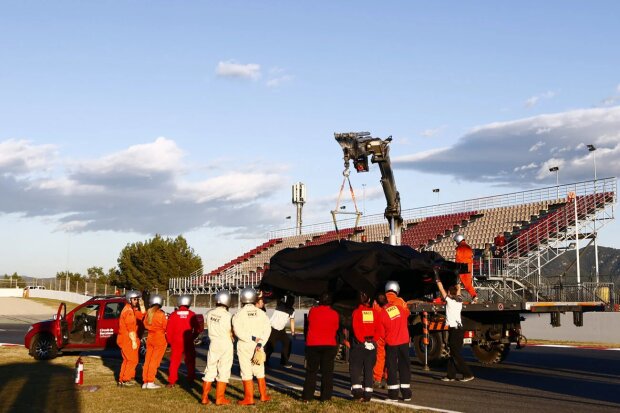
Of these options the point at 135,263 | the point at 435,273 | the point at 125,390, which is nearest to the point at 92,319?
the point at 125,390

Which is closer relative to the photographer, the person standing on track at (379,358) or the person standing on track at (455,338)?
the person standing on track at (379,358)

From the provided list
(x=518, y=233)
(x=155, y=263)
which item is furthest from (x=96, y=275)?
(x=518, y=233)

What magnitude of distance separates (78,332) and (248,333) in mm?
9898

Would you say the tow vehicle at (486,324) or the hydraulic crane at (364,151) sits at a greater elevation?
the hydraulic crane at (364,151)

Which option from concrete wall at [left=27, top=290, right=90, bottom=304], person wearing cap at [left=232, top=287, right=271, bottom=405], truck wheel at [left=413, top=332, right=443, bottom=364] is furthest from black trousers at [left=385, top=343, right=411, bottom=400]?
concrete wall at [left=27, top=290, right=90, bottom=304]

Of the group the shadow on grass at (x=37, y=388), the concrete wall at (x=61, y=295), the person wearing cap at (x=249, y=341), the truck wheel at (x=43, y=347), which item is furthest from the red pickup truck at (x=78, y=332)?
the concrete wall at (x=61, y=295)

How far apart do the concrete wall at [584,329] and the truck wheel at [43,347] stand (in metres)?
15.5

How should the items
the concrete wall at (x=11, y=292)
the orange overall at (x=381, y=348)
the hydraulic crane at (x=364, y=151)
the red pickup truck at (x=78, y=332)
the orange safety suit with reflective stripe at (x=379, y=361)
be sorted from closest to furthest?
the orange overall at (x=381, y=348)
the orange safety suit with reflective stripe at (x=379, y=361)
the red pickup truck at (x=78, y=332)
the hydraulic crane at (x=364, y=151)
the concrete wall at (x=11, y=292)

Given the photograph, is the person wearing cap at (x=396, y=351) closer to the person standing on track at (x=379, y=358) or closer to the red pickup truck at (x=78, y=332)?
the person standing on track at (x=379, y=358)

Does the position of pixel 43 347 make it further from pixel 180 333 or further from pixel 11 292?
pixel 11 292

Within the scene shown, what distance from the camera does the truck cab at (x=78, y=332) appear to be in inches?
770

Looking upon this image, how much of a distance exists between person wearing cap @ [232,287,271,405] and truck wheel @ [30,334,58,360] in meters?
9.95

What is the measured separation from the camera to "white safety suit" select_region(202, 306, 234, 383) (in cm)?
1152

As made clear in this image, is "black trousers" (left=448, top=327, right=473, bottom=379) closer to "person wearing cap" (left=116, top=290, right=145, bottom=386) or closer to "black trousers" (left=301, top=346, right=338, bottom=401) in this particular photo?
"black trousers" (left=301, top=346, right=338, bottom=401)
